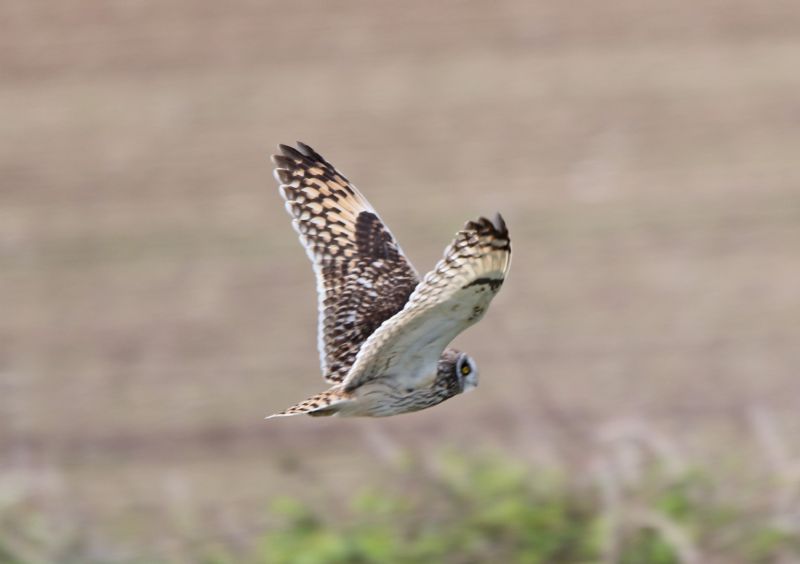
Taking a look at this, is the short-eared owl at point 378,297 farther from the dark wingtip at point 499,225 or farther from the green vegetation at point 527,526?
the green vegetation at point 527,526

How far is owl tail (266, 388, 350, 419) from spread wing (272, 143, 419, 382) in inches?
13.2

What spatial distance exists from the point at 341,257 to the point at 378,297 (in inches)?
11.1

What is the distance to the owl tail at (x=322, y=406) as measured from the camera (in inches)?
119

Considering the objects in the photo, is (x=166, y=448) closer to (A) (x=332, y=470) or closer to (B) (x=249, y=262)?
(A) (x=332, y=470)

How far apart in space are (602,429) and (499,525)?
2316 mm

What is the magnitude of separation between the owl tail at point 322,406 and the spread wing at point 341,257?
0.33 m

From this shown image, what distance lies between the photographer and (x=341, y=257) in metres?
4.08

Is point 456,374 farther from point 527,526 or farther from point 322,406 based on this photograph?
point 527,526

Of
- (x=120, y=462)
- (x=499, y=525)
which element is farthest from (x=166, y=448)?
(x=499, y=525)

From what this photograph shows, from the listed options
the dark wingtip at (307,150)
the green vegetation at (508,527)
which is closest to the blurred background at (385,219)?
the green vegetation at (508,527)

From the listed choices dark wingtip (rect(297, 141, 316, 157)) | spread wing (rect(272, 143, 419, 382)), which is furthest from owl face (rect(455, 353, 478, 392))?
dark wingtip (rect(297, 141, 316, 157))

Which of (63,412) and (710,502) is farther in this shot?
(63,412)

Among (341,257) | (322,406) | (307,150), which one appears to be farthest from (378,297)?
(322,406)

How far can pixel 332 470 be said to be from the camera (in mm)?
7223
